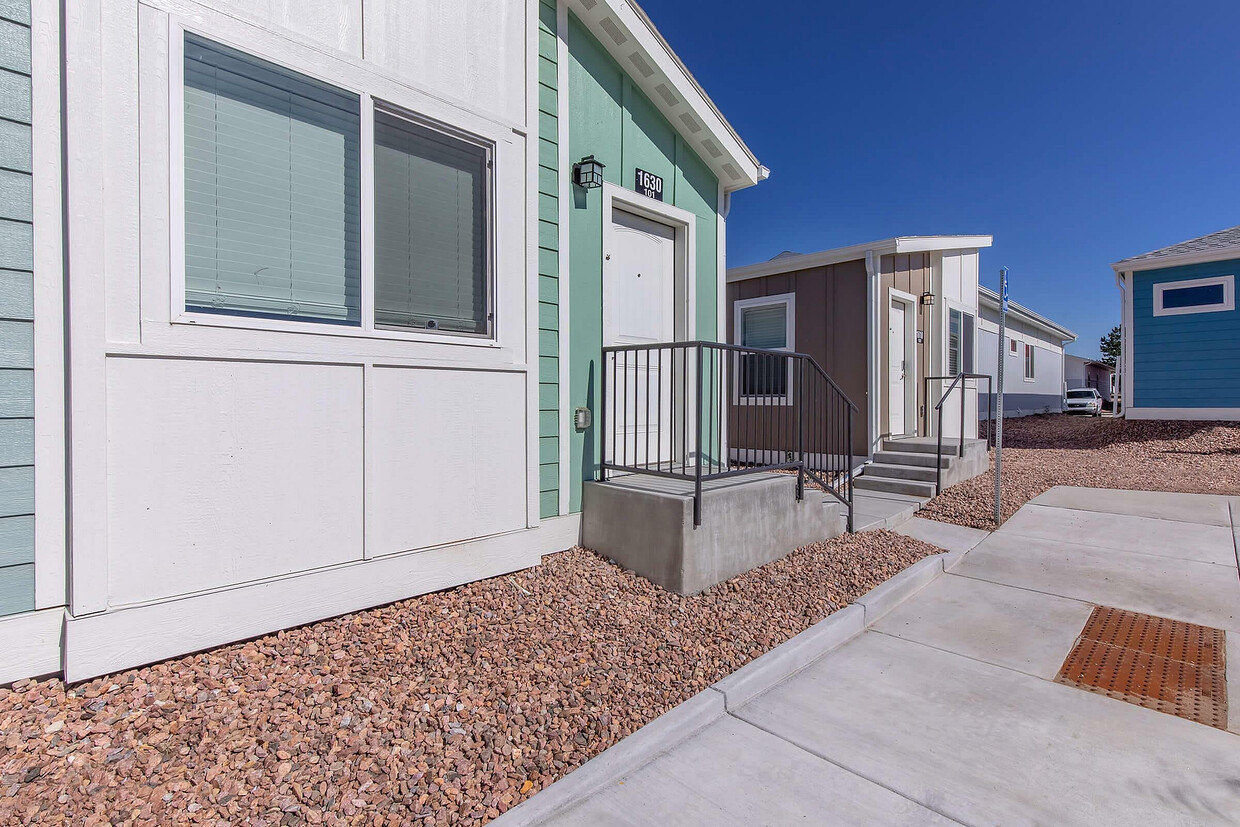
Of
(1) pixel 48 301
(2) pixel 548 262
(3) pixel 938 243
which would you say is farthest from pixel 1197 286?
(1) pixel 48 301

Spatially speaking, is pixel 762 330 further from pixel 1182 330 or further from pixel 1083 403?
pixel 1083 403

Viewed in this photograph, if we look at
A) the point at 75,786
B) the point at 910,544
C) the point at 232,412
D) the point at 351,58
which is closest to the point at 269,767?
the point at 75,786

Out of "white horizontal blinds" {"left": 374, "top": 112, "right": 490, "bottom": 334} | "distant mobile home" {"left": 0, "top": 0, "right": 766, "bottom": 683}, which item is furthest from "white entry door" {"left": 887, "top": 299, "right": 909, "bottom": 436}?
"white horizontal blinds" {"left": 374, "top": 112, "right": 490, "bottom": 334}

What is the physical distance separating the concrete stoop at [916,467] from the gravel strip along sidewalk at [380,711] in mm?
3721

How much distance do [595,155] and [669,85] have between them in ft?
3.15

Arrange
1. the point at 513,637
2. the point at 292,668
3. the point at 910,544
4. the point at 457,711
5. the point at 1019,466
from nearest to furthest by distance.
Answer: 1. the point at 457,711
2. the point at 292,668
3. the point at 513,637
4. the point at 910,544
5. the point at 1019,466

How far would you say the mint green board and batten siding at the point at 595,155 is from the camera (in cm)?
395

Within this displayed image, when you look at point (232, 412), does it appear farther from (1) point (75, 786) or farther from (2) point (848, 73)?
(2) point (848, 73)

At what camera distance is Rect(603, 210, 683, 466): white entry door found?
14.1 ft

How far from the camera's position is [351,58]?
2838 millimetres

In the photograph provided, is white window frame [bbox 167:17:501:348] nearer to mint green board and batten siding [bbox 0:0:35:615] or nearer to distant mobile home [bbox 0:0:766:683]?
distant mobile home [bbox 0:0:766:683]

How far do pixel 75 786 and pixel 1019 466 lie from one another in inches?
385

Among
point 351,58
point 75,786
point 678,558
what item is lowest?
point 75,786

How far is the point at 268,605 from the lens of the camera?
2.52 metres
